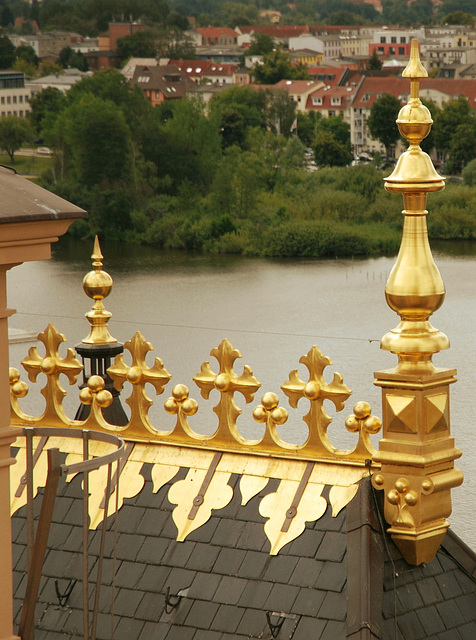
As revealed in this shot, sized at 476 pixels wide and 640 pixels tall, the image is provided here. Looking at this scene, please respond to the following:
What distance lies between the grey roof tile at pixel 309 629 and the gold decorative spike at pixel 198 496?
0.64 m

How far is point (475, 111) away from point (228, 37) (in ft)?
265

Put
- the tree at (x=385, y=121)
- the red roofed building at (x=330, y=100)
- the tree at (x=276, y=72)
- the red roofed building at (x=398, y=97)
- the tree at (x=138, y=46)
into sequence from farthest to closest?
the tree at (x=138, y=46) < the tree at (x=276, y=72) < the red roofed building at (x=330, y=100) < the red roofed building at (x=398, y=97) < the tree at (x=385, y=121)

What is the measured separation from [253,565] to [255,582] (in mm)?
71

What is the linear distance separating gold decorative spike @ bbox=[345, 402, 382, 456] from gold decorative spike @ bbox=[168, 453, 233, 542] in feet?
1.78

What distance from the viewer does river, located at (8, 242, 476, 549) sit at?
22094 mm

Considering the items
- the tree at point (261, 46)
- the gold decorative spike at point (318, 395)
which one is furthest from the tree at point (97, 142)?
the tree at point (261, 46)

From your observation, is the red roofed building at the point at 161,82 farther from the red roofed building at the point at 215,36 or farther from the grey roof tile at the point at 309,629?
the grey roof tile at the point at 309,629

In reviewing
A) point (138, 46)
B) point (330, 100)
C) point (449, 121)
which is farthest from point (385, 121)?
point (138, 46)

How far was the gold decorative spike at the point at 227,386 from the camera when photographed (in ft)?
15.6

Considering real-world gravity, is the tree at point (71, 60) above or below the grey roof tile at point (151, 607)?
below

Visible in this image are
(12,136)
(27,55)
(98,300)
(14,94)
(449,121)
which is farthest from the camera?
(27,55)

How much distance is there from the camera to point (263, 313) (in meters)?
30.8

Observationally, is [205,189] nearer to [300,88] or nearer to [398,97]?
[398,97]

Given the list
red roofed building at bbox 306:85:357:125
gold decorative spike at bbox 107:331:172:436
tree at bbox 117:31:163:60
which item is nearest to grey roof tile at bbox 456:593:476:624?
gold decorative spike at bbox 107:331:172:436
